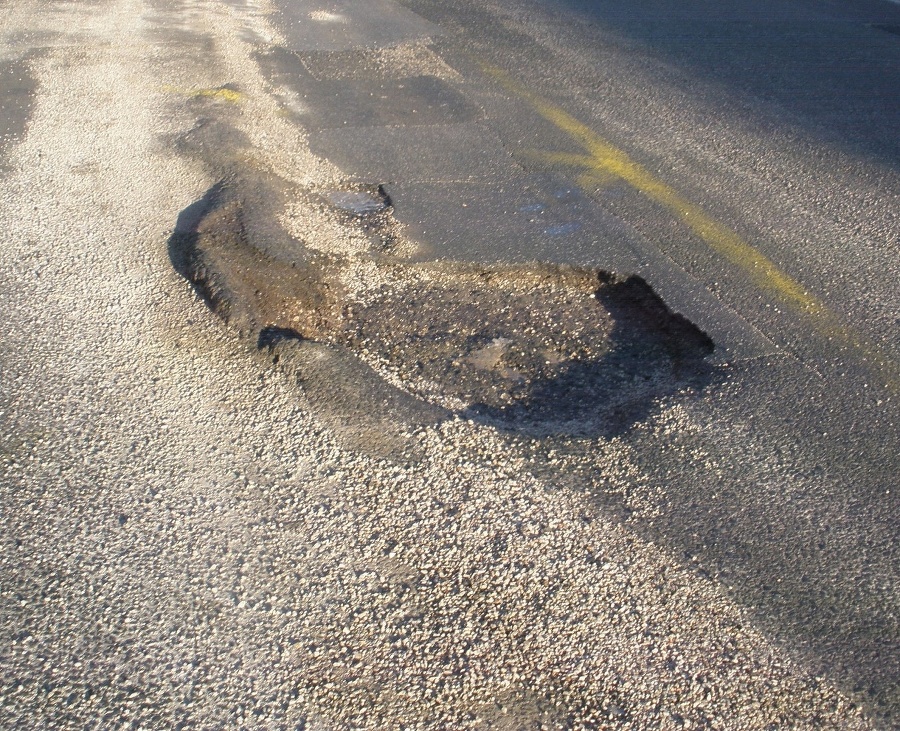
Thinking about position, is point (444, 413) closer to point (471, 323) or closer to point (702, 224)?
point (471, 323)

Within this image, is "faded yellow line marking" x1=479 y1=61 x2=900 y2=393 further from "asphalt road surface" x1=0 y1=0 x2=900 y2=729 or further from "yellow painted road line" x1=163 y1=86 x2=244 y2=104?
"yellow painted road line" x1=163 y1=86 x2=244 y2=104

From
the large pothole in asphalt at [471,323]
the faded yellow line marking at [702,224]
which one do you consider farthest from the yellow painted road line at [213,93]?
the large pothole in asphalt at [471,323]

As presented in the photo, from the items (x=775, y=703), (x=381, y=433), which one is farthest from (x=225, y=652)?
(x=775, y=703)

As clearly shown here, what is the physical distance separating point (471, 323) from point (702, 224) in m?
1.73

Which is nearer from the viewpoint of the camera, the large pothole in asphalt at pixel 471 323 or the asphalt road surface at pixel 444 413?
the asphalt road surface at pixel 444 413

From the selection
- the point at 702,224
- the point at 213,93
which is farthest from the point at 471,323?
the point at 213,93

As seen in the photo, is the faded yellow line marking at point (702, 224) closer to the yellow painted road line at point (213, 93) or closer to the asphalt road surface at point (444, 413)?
the asphalt road surface at point (444, 413)

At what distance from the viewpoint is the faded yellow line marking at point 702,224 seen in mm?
3949

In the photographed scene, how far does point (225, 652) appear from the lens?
239 cm

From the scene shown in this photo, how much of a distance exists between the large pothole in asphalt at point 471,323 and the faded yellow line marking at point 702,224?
63 centimetres

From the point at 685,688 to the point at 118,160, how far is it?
4.66m

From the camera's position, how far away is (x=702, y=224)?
493 cm

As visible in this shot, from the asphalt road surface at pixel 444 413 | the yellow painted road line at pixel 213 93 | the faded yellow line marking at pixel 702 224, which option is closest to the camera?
the asphalt road surface at pixel 444 413

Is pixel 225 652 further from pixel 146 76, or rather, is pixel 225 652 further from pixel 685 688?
pixel 146 76
